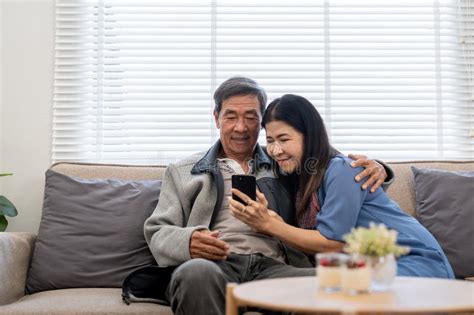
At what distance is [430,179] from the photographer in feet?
8.26

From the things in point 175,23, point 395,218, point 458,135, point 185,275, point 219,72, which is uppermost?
point 175,23

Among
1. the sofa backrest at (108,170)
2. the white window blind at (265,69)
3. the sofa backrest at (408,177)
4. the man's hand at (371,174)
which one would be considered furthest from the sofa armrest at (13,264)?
the sofa backrest at (408,177)

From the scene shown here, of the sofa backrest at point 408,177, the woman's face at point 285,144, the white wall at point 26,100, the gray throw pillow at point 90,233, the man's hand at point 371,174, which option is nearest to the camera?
the man's hand at point 371,174

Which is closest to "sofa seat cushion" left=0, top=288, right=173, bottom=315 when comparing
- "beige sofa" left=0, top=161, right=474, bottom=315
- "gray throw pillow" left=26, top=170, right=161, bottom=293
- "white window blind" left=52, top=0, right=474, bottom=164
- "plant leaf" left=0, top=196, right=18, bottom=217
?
"beige sofa" left=0, top=161, right=474, bottom=315

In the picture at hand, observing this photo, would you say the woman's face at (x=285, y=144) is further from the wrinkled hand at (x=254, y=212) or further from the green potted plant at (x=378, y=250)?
the green potted plant at (x=378, y=250)

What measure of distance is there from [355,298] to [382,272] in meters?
0.12

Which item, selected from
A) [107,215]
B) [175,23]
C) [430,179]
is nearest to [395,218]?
[430,179]

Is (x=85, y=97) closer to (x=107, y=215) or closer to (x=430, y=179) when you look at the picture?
(x=107, y=215)

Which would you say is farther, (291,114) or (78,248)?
(78,248)

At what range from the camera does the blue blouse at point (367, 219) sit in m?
1.84

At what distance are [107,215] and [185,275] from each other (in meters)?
0.75

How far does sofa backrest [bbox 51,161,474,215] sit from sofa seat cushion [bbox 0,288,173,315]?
2.03 ft

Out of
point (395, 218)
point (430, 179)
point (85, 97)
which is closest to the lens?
point (395, 218)

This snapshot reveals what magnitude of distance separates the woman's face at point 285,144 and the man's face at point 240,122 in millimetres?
250
